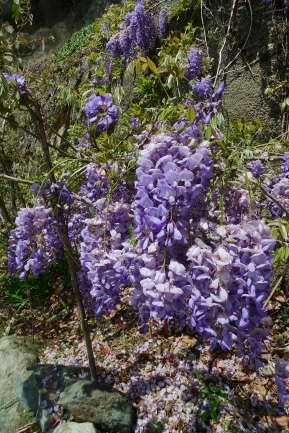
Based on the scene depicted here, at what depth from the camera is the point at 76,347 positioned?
358cm

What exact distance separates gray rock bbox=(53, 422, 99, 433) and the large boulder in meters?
0.67

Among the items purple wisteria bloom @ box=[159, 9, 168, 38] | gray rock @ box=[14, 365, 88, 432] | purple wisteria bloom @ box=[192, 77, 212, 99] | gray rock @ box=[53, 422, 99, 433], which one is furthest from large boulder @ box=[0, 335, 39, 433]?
purple wisteria bloom @ box=[159, 9, 168, 38]

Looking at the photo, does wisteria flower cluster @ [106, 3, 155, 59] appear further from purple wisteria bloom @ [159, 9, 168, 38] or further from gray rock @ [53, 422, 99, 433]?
gray rock @ [53, 422, 99, 433]

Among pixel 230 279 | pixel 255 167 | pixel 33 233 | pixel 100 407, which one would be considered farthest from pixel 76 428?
pixel 255 167

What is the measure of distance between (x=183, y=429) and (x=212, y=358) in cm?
55

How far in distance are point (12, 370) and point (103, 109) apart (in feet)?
8.04

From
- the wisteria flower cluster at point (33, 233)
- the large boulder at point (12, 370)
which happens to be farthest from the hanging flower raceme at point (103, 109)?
the large boulder at point (12, 370)

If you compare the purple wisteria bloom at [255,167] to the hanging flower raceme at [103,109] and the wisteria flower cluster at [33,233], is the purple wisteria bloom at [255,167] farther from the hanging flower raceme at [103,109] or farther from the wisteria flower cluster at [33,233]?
the wisteria flower cluster at [33,233]

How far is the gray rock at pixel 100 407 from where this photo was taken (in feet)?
8.21

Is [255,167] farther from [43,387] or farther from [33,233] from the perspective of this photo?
[43,387]

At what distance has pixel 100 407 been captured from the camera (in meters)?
2.52

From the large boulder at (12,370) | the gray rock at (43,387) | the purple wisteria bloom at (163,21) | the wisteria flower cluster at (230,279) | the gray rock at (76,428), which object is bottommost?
the large boulder at (12,370)

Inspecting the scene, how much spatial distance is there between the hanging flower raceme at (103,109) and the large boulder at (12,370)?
2320mm

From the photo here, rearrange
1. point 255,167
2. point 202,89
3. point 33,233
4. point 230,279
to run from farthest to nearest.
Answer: point 202,89 < point 255,167 < point 33,233 < point 230,279
